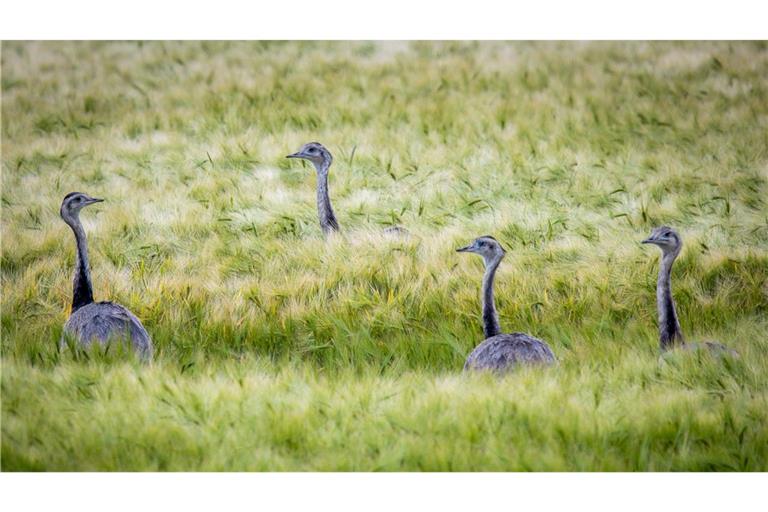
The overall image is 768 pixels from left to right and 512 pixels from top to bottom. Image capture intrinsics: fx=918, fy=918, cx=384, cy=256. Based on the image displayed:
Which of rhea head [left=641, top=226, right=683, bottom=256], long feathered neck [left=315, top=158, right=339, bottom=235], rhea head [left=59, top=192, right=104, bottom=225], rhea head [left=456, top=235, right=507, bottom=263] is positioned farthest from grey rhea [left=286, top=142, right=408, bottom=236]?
rhea head [left=641, top=226, right=683, bottom=256]

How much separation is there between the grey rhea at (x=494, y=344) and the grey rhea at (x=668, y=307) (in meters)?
0.73

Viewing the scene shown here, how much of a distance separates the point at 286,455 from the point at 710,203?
3.71 metres

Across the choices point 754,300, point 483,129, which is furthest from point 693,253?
point 483,129

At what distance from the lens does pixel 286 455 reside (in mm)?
5023

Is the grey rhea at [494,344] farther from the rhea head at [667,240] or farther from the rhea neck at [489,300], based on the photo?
the rhea head at [667,240]

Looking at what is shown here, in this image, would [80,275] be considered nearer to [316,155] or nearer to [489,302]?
[316,155]

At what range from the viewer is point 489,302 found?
571 cm

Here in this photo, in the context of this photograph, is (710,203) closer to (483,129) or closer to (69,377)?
(483,129)

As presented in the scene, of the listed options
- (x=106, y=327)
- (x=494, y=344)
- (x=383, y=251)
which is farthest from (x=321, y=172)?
(x=494, y=344)

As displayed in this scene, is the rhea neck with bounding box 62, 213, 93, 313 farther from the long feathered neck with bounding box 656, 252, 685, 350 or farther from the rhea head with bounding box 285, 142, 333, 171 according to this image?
the long feathered neck with bounding box 656, 252, 685, 350

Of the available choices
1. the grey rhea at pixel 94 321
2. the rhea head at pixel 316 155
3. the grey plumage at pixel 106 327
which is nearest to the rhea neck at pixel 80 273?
the grey rhea at pixel 94 321

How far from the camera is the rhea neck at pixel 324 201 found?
694 cm

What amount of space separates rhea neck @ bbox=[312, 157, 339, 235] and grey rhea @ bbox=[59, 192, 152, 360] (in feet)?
5.81

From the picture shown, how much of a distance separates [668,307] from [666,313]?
1.5 inches
